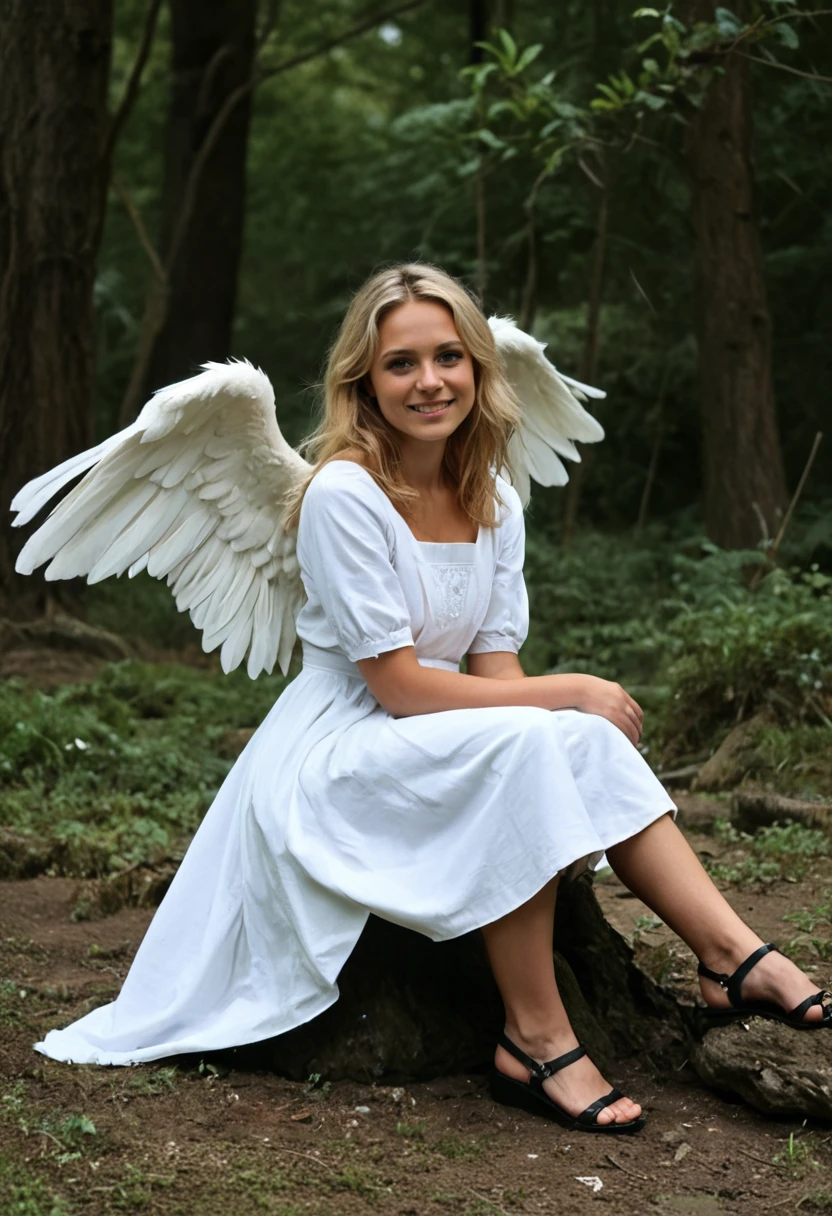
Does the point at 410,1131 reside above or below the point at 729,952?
below

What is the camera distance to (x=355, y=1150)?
2.67m

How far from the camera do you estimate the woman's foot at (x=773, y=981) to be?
278cm

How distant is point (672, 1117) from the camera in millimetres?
2848

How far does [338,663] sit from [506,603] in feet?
1.44

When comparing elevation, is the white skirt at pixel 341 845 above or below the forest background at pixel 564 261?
below

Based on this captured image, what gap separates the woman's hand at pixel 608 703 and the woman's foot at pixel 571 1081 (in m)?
0.65

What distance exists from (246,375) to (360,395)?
35cm

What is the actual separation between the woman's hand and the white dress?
0.06 m

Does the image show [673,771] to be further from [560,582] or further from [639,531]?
[639,531]

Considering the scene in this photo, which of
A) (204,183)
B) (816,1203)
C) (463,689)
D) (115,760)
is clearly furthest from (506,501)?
(204,183)

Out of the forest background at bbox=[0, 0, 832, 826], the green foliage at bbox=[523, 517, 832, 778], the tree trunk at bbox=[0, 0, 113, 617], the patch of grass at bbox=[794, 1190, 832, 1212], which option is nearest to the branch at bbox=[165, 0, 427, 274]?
the forest background at bbox=[0, 0, 832, 826]

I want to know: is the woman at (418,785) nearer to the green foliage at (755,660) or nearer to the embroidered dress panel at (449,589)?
the embroidered dress panel at (449,589)

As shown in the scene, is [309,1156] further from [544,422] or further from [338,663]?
[544,422]

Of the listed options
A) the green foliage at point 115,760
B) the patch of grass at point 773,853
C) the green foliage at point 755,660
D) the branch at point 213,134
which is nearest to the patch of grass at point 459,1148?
the patch of grass at point 773,853
